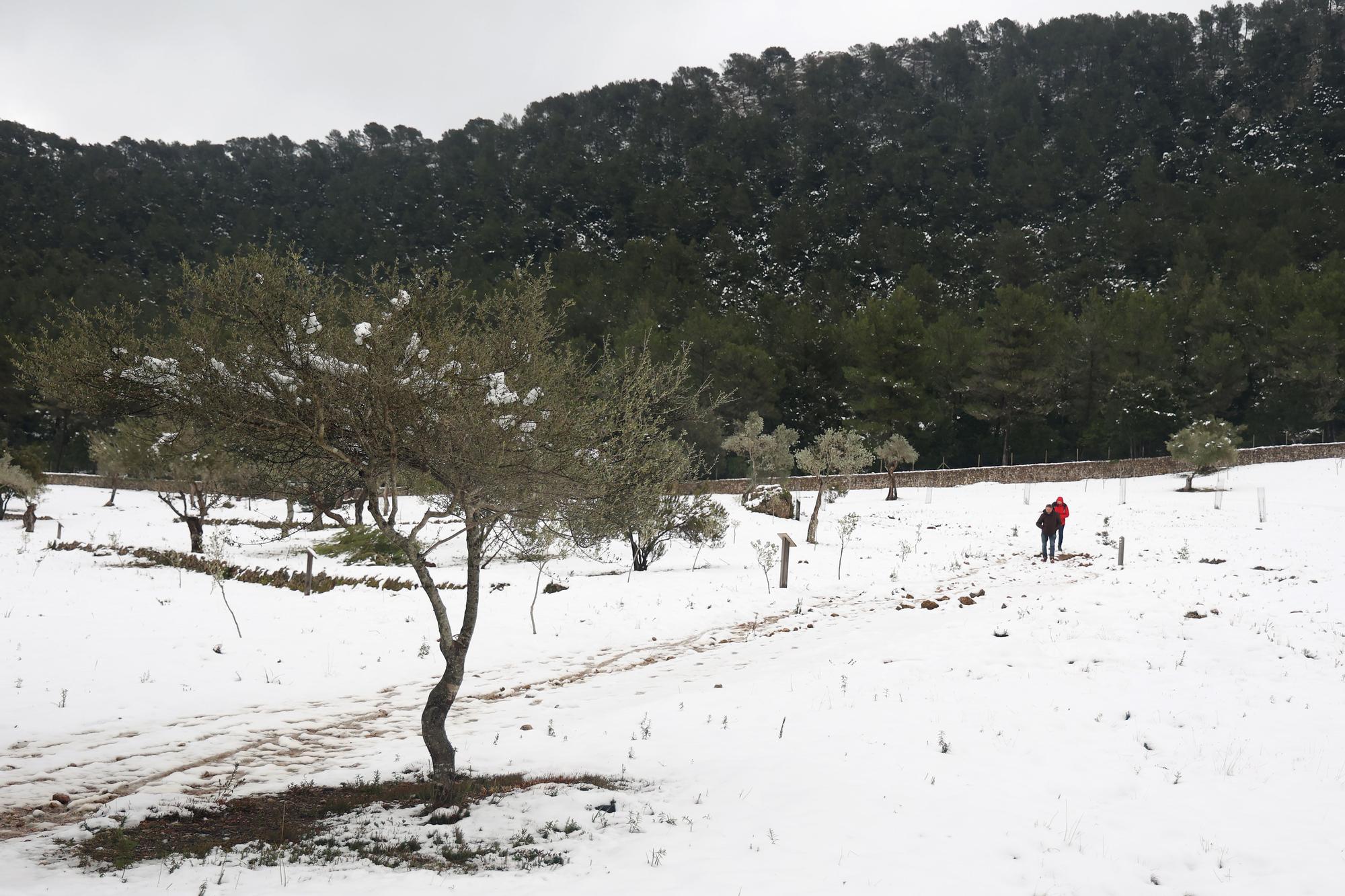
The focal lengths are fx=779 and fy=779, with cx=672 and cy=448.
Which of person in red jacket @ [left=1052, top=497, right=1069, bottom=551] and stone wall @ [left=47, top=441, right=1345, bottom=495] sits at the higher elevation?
stone wall @ [left=47, top=441, right=1345, bottom=495]

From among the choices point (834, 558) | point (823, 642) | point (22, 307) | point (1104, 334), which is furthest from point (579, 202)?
point (823, 642)

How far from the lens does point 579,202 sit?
125875 millimetres

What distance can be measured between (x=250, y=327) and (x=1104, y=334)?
179 feet

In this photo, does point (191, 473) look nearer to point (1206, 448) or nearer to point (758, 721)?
point (758, 721)

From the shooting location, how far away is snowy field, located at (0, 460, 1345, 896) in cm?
607

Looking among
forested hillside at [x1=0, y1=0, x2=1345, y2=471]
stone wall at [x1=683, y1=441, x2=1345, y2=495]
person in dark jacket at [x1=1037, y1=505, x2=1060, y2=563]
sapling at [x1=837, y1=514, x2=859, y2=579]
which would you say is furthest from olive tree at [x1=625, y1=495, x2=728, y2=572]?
stone wall at [x1=683, y1=441, x2=1345, y2=495]

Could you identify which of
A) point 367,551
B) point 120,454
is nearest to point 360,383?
point 367,551

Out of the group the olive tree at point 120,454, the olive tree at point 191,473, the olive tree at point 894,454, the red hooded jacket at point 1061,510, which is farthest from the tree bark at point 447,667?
the olive tree at point 894,454

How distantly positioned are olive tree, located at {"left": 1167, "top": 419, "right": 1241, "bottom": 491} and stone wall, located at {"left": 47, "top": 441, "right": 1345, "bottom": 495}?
3.76 metres

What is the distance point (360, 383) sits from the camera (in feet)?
22.3

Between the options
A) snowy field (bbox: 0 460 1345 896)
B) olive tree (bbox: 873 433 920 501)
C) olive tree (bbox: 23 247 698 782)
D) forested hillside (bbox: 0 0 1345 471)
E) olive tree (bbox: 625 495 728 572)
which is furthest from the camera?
forested hillside (bbox: 0 0 1345 471)

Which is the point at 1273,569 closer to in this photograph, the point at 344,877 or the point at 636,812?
the point at 636,812

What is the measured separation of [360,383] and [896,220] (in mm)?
103064

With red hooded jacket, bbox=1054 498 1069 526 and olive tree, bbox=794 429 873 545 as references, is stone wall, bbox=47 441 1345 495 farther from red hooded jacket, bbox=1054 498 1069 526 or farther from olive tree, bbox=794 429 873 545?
red hooded jacket, bbox=1054 498 1069 526
